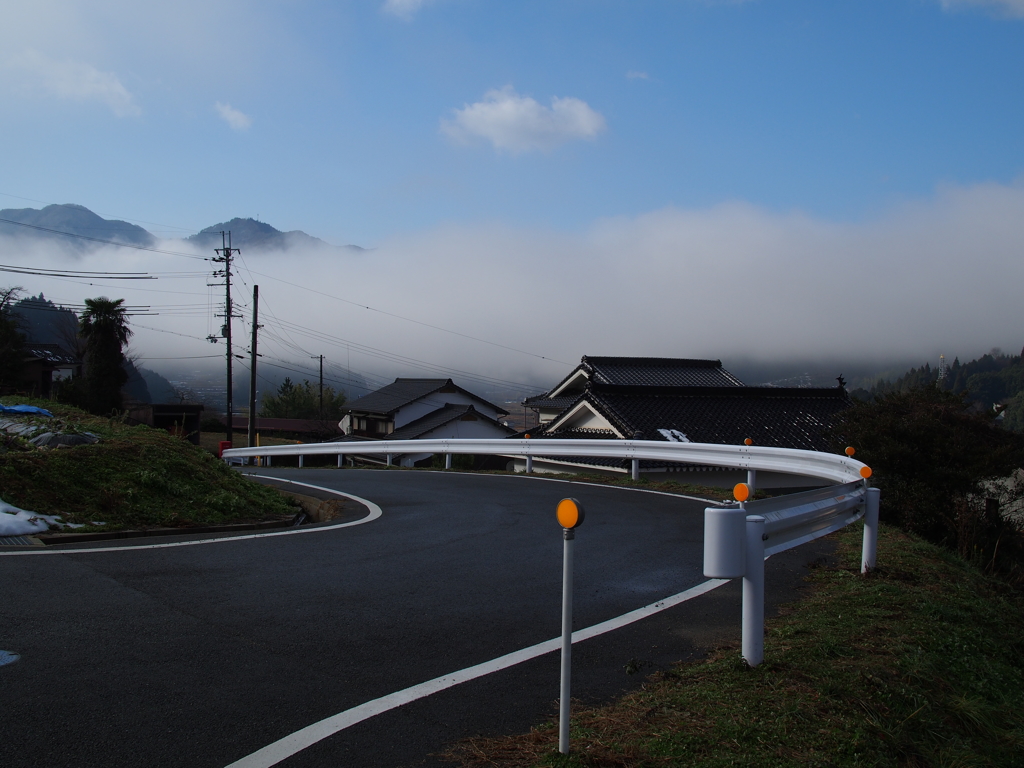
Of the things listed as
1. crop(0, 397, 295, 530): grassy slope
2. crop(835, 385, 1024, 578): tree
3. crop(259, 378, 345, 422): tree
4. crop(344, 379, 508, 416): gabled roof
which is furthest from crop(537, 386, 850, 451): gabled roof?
crop(259, 378, 345, 422): tree

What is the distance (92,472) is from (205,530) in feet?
5.91

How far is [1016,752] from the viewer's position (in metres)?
3.81

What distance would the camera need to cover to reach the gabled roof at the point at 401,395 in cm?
5931

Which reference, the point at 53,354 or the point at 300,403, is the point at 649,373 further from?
the point at 300,403

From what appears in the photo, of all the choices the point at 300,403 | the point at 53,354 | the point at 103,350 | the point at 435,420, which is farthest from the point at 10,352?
the point at 300,403

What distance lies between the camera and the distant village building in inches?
838

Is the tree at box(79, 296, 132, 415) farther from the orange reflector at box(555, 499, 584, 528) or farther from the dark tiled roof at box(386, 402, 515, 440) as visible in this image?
the orange reflector at box(555, 499, 584, 528)

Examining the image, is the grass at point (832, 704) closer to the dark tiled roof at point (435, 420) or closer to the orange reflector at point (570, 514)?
the orange reflector at point (570, 514)

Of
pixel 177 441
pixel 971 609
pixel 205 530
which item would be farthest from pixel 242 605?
pixel 177 441

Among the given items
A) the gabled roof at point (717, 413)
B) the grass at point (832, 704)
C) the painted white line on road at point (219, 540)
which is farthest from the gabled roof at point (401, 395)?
the grass at point (832, 704)

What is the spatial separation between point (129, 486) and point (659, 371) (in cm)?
2864

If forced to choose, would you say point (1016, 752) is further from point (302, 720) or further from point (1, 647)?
point (1, 647)

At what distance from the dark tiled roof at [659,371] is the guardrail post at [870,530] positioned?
25288 millimetres

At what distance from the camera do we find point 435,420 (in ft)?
191
